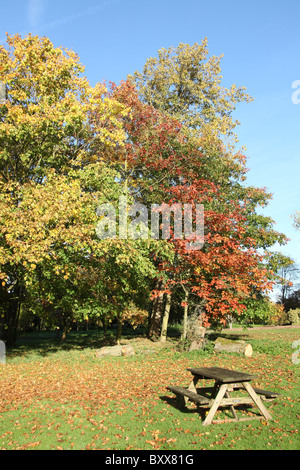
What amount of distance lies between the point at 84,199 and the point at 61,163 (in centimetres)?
442

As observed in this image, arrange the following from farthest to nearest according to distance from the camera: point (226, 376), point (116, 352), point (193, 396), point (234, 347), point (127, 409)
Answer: point (116, 352)
point (234, 347)
point (127, 409)
point (193, 396)
point (226, 376)

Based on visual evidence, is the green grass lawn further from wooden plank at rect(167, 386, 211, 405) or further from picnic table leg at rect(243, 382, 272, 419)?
wooden plank at rect(167, 386, 211, 405)

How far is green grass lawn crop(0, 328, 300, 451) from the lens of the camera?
18.3ft

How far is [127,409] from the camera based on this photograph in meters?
7.24

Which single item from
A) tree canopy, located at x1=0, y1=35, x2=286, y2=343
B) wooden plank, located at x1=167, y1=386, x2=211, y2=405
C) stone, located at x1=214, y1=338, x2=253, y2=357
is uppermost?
tree canopy, located at x1=0, y1=35, x2=286, y2=343

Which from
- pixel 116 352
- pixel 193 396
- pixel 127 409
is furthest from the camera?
pixel 116 352

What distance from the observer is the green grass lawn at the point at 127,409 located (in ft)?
18.3

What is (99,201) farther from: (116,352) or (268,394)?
(268,394)

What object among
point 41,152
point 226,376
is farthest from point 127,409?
point 41,152

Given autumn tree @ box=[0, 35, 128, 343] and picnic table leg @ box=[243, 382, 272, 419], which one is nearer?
picnic table leg @ box=[243, 382, 272, 419]

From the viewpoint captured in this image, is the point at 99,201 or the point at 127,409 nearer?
the point at 127,409

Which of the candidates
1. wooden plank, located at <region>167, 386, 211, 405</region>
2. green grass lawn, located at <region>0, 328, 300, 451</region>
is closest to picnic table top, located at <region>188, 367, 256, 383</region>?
wooden plank, located at <region>167, 386, 211, 405</region>

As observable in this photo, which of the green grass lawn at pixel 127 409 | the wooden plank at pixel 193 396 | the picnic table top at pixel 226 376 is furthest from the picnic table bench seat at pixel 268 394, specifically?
the wooden plank at pixel 193 396

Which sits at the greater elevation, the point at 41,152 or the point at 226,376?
the point at 41,152
